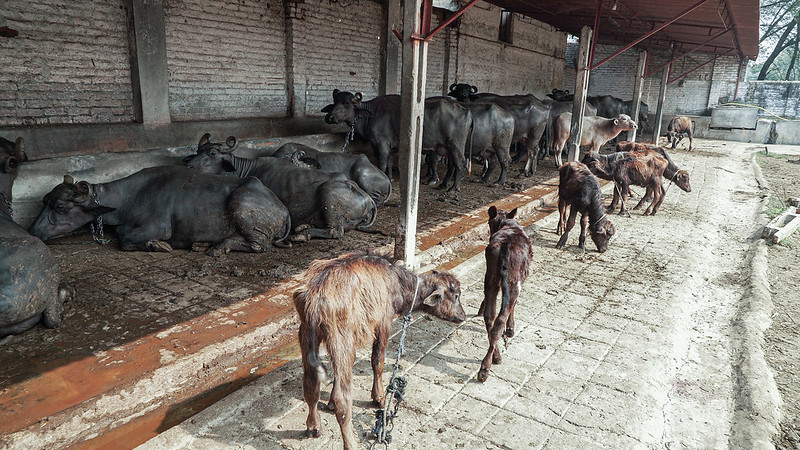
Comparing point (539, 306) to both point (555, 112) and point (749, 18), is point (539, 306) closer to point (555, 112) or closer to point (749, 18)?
point (555, 112)

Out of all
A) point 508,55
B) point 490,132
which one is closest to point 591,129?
point 490,132

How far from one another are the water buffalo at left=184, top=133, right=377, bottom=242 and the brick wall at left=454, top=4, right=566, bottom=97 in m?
9.70

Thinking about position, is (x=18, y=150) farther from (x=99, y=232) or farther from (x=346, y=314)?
(x=346, y=314)

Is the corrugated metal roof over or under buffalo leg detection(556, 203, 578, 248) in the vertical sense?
over

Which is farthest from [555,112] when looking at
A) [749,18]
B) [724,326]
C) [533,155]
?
[724,326]

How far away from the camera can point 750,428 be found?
347cm

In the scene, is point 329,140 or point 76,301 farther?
point 329,140

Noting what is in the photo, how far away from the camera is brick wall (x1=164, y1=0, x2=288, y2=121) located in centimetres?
870

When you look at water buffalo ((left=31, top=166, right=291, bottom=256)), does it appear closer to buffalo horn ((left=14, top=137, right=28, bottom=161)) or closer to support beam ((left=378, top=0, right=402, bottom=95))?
buffalo horn ((left=14, top=137, right=28, bottom=161))

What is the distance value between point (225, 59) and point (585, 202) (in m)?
6.79

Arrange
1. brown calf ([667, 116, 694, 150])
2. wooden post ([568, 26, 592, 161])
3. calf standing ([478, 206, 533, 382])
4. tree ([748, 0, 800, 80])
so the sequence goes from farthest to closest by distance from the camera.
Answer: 1. tree ([748, 0, 800, 80])
2. brown calf ([667, 116, 694, 150])
3. wooden post ([568, 26, 592, 161])
4. calf standing ([478, 206, 533, 382])

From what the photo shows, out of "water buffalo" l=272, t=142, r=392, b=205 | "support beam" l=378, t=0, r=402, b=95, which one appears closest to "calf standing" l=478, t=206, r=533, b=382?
"water buffalo" l=272, t=142, r=392, b=205

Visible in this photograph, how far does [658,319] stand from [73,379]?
5097 mm

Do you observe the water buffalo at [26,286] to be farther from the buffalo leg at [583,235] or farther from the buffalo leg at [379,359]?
the buffalo leg at [583,235]
